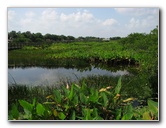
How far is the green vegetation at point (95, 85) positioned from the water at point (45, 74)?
0.16 ft

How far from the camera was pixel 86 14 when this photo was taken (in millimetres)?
2404

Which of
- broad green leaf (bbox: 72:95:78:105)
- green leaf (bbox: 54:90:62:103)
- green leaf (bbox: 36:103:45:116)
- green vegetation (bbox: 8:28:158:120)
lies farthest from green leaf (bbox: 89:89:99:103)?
green leaf (bbox: 36:103:45:116)

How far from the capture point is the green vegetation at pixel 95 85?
219 cm

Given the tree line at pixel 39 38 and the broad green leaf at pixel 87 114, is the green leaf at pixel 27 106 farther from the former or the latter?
the tree line at pixel 39 38

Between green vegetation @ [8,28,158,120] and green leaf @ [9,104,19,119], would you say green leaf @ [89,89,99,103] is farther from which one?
green leaf @ [9,104,19,119]

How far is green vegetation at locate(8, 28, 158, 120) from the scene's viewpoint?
219 cm

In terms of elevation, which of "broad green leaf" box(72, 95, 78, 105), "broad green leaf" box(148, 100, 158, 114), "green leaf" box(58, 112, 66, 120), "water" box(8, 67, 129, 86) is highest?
"water" box(8, 67, 129, 86)

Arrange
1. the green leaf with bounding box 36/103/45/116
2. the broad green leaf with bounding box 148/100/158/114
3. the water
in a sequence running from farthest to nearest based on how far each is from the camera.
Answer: the water → the broad green leaf with bounding box 148/100/158/114 → the green leaf with bounding box 36/103/45/116

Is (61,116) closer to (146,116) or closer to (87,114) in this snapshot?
(87,114)

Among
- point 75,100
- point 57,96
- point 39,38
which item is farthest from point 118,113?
point 39,38

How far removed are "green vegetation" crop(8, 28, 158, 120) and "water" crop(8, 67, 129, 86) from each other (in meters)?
0.05
